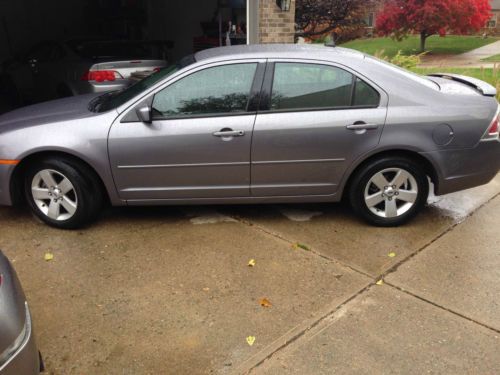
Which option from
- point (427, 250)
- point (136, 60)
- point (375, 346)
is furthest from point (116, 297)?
point (136, 60)

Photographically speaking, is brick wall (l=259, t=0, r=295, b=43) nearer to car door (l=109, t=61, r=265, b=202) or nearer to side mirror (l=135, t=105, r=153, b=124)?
car door (l=109, t=61, r=265, b=202)

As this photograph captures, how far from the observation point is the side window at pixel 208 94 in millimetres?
4066

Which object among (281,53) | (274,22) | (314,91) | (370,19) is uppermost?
(274,22)

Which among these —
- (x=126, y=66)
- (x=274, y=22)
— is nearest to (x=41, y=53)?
(x=126, y=66)

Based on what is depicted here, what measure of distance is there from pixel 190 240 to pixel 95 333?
4.31ft

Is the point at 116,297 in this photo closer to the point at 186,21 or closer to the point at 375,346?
the point at 375,346

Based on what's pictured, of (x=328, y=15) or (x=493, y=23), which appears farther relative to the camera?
(x=493, y=23)

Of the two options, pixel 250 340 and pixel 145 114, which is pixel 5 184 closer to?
pixel 145 114

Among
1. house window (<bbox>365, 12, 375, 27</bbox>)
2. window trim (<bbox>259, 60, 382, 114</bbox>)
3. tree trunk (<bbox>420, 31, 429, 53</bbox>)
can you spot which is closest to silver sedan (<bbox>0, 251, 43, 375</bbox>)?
window trim (<bbox>259, 60, 382, 114</bbox>)

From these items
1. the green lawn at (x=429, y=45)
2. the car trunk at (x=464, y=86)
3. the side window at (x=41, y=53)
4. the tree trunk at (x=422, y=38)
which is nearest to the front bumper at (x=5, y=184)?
the car trunk at (x=464, y=86)

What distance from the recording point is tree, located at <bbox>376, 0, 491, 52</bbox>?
2138 cm

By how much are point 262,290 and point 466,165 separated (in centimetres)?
216

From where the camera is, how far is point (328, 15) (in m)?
19.8

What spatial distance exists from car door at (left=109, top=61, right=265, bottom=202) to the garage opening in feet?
11.6
